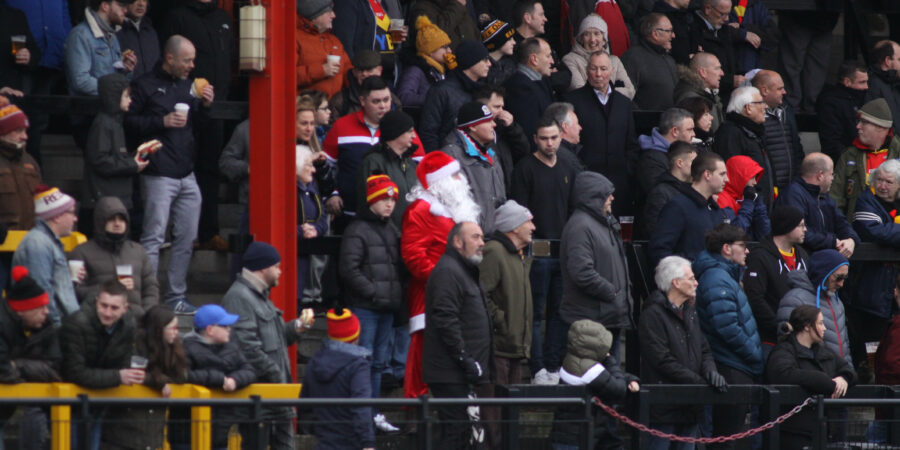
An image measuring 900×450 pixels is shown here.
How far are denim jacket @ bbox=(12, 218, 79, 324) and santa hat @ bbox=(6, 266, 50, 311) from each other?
34 cm

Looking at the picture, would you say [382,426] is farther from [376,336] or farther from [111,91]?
[111,91]

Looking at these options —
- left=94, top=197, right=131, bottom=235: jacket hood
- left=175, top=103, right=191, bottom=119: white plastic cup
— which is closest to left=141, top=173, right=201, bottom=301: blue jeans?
left=175, top=103, right=191, bottom=119: white plastic cup

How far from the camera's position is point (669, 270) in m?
10.9

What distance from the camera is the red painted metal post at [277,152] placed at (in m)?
11.1

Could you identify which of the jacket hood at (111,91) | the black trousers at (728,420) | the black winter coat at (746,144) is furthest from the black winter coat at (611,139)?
the jacket hood at (111,91)

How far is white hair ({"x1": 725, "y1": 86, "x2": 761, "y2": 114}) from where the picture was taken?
13.4 metres

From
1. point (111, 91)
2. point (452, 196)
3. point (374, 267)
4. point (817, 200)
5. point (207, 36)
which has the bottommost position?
point (374, 267)

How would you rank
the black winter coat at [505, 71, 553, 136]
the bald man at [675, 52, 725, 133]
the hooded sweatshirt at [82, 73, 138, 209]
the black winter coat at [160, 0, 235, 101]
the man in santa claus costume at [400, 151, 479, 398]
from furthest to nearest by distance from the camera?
the bald man at [675, 52, 725, 133]
the black winter coat at [505, 71, 553, 136]
the black winter coat at [160, 0, 235, 101]
the hooded sweatshirt at [82, 73, 138, 209]
the man in santa claus costume at [400, 151, 479, 398]

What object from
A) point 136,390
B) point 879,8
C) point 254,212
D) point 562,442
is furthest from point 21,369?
point 879,8

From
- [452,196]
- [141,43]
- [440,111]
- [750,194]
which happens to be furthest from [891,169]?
[141,43]

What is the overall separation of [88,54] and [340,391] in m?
3.66

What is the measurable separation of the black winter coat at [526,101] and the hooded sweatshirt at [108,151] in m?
3.39

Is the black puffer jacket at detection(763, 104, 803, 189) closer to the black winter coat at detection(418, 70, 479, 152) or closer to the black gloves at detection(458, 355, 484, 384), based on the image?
the black winter coat at detection(418, 70, 479, 152)

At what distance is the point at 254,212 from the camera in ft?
36.7
